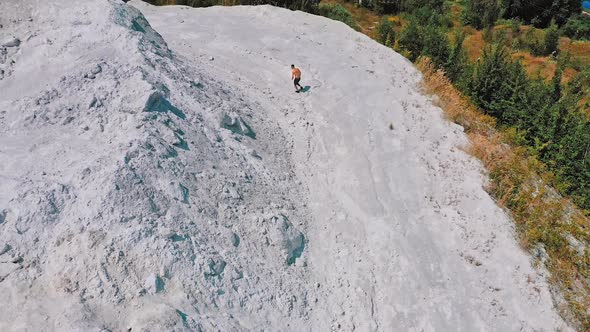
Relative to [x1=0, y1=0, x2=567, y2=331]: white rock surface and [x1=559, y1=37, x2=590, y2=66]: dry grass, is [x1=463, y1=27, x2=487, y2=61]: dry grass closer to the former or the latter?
[x1=559, y1=37, x2=590, y2=66]: dry grass

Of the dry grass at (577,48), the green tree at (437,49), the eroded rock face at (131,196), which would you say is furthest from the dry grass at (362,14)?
the eroded rock face at (131,196)

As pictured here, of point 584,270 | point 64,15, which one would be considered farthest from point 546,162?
point 64,15

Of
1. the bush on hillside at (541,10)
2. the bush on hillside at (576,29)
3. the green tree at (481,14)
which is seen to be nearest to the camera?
the green tree at (481,14)

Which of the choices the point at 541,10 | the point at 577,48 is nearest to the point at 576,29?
the point at 541,10

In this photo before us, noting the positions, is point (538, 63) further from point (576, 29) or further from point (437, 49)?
point (437, 49)

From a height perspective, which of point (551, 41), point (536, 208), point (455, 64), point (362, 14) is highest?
point (536, 208)

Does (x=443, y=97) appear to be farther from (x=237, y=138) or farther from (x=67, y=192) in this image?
(x=67, y=192)

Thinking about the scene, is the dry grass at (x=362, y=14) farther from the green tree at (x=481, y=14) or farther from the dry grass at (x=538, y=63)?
the dry grass at (x=538, y=63)
